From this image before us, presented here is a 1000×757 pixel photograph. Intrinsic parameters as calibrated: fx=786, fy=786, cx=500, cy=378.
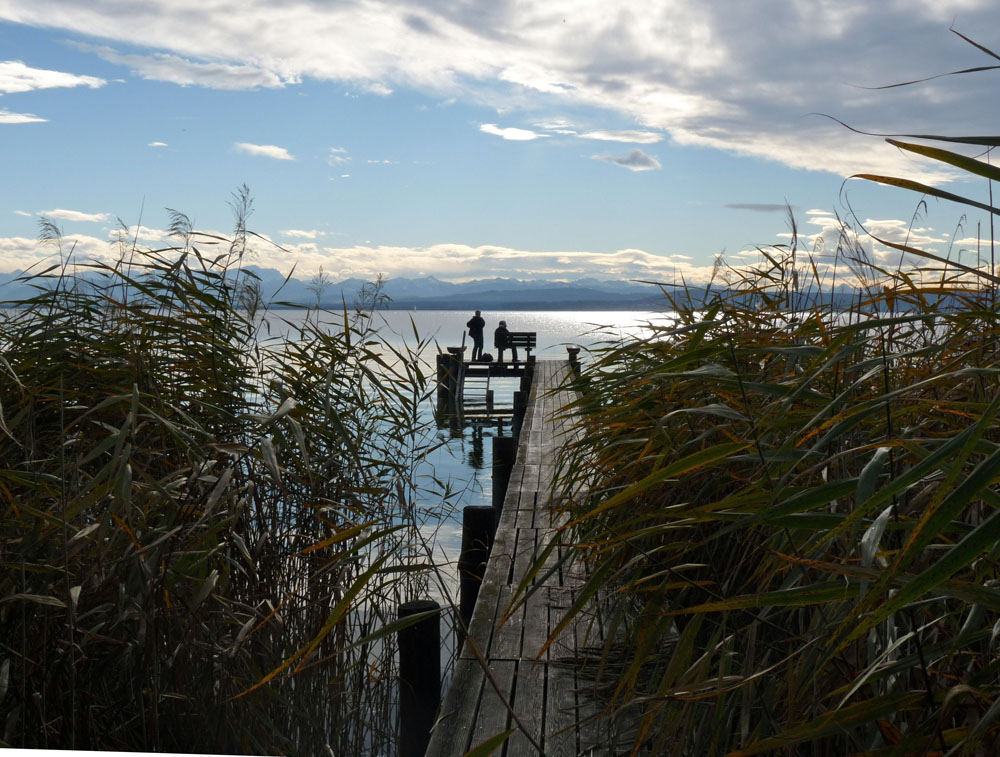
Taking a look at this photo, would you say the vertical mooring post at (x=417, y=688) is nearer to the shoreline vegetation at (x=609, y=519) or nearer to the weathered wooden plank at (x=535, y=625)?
the shoreline vegetation at (x=609, y=519)

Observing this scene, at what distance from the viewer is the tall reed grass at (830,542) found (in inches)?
39.3

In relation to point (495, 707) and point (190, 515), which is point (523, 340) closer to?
point (190, 515)

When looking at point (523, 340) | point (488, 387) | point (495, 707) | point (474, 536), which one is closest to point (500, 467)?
point (474, 536)

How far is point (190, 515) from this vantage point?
7.61 ft

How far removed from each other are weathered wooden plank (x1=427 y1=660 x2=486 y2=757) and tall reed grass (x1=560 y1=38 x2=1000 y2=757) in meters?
0.35

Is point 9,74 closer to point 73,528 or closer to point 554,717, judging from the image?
point 73,528

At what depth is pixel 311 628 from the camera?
2818 mm

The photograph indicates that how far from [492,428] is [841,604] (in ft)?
56.8

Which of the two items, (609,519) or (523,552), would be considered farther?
(523,552)

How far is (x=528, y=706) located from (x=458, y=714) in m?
0.19

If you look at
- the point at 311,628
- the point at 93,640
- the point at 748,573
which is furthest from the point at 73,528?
the point at 748,573

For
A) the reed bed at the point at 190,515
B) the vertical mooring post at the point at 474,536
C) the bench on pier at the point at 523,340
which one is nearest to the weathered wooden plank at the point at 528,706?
the reed bed at the point at 190,515

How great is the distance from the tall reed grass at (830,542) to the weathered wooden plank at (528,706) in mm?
168

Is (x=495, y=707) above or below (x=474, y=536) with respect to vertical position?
above
